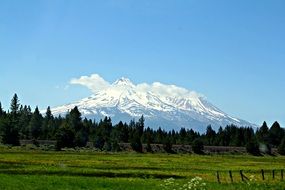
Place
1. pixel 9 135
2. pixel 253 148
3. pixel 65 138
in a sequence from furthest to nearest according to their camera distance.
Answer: pixel 253 148
pixel 9 135
pixel 65 138

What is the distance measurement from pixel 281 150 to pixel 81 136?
7936cm

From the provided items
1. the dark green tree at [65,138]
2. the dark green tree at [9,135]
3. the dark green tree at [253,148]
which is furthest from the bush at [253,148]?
the dark green tree at [9,135]

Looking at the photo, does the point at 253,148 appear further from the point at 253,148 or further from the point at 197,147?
the point at 197,147

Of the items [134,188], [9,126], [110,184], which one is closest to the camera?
[134,188]

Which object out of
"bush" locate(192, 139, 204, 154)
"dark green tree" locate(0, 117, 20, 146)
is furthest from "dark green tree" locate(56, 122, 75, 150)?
"bush" locate(192, 139, 204, 154)

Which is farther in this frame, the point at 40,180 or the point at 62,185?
the point at 40,180

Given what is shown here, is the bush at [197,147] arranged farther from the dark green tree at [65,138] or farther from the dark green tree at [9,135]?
the dark green tree at [9,135]

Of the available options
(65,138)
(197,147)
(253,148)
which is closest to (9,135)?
(65,138)

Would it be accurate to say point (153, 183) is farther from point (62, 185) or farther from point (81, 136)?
point (81, 136)

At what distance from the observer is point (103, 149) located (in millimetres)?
185875

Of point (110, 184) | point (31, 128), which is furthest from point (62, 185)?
point (31, 128)

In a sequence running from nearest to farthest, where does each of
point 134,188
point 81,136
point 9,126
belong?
point 134,188 < point 9,126 < point 81,136

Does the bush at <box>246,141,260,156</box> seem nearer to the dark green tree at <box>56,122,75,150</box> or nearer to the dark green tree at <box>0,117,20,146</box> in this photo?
the dark green tree at <box>56,122,75,150</box>

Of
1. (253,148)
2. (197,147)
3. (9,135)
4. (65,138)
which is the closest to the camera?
(65,138)
